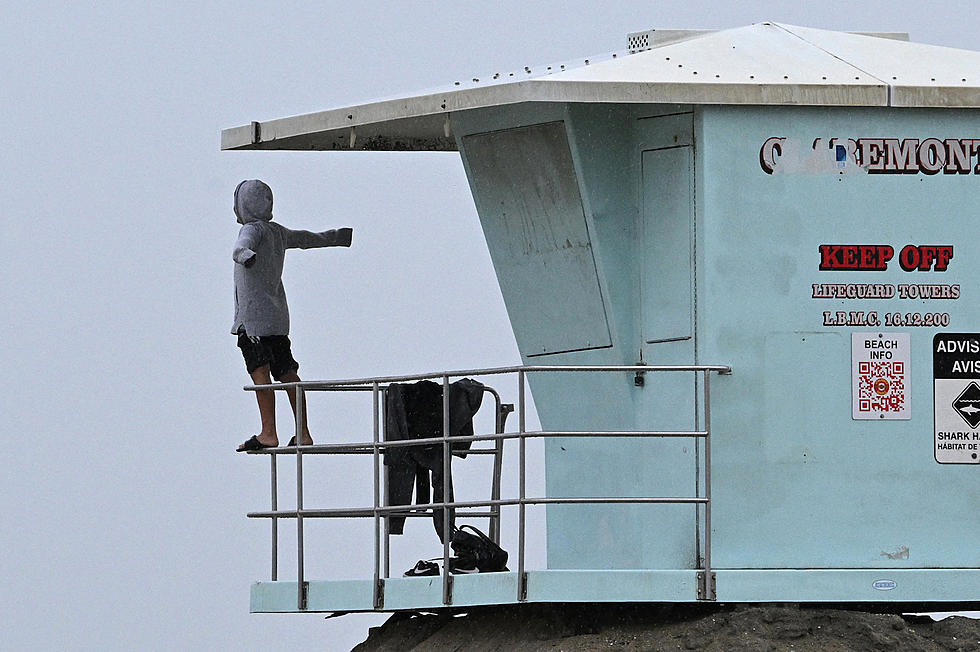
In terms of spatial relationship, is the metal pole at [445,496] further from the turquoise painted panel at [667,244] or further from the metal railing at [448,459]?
the turquoise painted panel at [667,244]

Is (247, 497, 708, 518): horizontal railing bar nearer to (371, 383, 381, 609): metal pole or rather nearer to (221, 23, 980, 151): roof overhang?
(371, 383, 381, 609): metal pole

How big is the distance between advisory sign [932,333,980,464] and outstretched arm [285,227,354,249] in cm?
496

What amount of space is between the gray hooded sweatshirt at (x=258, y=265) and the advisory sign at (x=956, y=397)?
16.3 ft

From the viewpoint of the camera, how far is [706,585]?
13.5 m

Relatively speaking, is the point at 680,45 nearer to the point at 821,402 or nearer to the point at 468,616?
the point at 821,402

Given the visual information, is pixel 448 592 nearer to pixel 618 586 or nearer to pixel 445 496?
pixel 445 496

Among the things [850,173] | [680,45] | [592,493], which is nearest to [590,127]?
[680,45]

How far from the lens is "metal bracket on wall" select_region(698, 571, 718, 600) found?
1351cm

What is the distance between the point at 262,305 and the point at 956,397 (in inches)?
205

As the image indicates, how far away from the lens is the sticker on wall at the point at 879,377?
46.1 ft

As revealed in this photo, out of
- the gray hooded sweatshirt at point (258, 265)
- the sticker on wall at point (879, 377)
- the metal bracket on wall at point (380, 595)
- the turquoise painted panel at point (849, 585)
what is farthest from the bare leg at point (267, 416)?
the sticker on wall at point (879, 377)

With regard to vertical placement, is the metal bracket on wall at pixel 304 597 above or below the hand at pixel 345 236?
Result: below

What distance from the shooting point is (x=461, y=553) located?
47.7 feet

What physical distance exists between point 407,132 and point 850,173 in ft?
13.7
